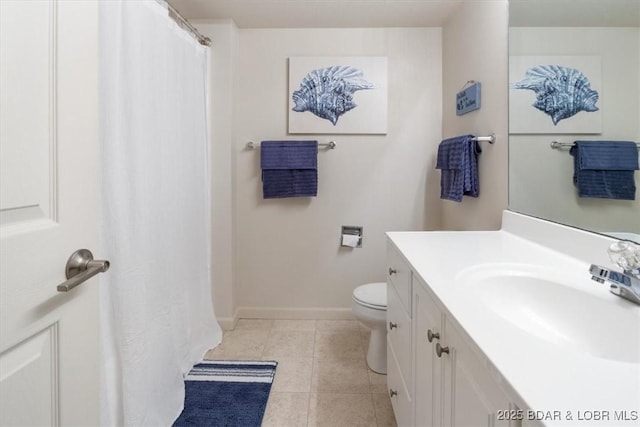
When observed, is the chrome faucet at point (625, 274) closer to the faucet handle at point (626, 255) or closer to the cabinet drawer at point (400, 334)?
the faucet handle at point (626, 255)

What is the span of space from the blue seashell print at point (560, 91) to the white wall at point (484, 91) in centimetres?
22

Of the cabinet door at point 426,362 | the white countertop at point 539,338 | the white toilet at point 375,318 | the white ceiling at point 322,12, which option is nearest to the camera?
the white countertop at point 539,338

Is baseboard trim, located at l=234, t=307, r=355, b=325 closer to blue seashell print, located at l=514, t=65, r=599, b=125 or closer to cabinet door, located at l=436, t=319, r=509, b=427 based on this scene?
cabinet door, located at l=436, t=319, r=509, b=427

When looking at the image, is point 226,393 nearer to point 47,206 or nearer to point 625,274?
point 47,206

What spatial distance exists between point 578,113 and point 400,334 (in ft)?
3.28

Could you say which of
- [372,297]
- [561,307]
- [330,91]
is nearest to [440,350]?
[561,307]

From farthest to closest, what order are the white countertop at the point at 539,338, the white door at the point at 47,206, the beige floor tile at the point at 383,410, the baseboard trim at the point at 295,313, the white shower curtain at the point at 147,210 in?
the baseboard trim at the point at 295,313 → the beige floor tile at the point at 383,410 → the white shower curtain at the point at 147,210 → the white door at the point at 47,206 → the white countertop at the point at 539,338

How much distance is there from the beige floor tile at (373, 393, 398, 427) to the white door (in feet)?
Result: 3.84

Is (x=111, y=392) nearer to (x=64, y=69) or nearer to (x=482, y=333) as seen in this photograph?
(x=64, y=69)

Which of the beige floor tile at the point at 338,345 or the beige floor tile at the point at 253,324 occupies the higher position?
the beige floor tile at the point at 253,324

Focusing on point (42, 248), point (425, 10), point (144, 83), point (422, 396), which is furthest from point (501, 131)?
point (42, 248)

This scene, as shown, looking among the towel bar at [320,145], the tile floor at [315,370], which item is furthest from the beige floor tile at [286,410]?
the towel bar at [320,145]

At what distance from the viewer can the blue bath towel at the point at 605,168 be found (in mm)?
924

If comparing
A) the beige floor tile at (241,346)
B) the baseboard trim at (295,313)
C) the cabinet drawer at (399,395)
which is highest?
the cabinet drawer at (399,395)
